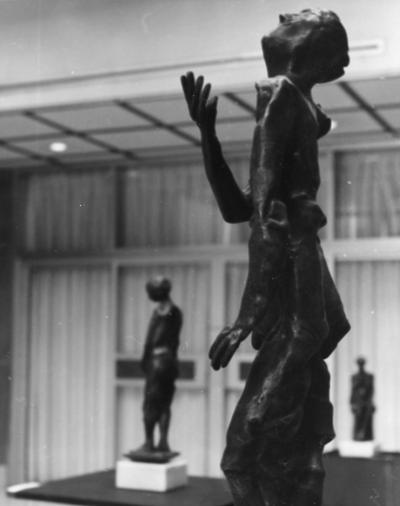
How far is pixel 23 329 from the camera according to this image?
11758 mm

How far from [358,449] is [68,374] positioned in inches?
156

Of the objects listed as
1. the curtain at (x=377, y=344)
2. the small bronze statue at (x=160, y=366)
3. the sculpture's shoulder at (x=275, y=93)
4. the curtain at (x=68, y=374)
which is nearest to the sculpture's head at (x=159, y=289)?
the small bronze statue at (x=160, y=366)

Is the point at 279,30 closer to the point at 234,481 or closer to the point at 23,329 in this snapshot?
the point at 234,481

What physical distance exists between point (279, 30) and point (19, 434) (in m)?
9.30

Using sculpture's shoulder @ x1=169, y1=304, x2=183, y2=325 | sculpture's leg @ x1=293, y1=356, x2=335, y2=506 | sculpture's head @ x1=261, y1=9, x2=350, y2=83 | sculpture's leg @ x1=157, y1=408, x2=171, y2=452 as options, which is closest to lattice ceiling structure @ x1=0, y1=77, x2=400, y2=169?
sculpture's shoulder @ x1=169, y1=304, x2=183, y2=325

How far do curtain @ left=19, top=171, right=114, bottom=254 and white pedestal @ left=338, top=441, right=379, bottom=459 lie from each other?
3.86m

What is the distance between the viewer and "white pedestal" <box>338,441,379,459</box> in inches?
343

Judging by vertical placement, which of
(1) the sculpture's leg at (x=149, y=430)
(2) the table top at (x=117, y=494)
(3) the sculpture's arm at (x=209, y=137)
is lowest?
(2) the table top at (x=117, y=494)

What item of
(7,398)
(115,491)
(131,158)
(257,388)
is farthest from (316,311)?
(7,398)

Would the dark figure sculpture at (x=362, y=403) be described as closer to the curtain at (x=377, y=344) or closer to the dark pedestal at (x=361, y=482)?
the curtain at (x=377, y=344)

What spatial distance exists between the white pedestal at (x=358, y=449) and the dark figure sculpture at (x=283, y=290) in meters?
5.69

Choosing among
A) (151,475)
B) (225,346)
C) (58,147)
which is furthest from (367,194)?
(225,346)

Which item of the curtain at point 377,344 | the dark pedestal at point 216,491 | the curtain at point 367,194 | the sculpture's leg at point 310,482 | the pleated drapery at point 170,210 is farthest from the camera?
the pleated drapery at point 170,210

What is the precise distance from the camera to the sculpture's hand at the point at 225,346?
118 inches
